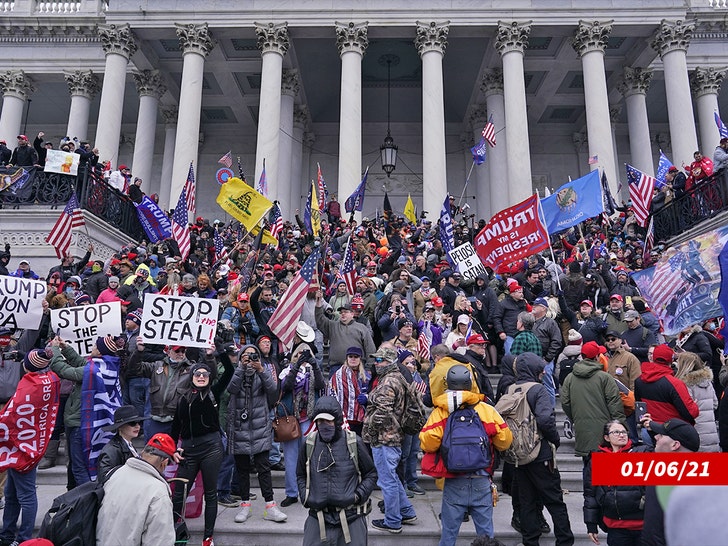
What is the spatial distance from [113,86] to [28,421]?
20.9 metres

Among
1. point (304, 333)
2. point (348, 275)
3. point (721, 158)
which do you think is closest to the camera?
point (304, 333)

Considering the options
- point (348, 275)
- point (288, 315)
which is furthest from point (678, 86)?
point (288, 315)

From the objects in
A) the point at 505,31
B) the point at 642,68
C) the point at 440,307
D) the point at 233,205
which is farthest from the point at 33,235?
the point at 642,68

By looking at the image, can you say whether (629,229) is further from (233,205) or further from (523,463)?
(523,463)

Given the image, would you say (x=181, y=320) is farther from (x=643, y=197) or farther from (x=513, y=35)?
(x=513, y=35)

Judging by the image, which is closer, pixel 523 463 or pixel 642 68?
pixel 523 463

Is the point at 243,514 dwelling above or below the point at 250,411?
below

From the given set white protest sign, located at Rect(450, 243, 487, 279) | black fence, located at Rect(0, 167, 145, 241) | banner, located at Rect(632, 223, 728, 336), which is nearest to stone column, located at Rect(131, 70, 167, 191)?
black fence, located at Rect(0, 167, 145, 241)

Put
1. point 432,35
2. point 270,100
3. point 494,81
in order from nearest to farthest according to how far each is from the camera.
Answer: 1. point 270,100
2. point 432,35
3. point 494,81

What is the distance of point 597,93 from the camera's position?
22.1m

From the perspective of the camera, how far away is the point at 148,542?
140 inches

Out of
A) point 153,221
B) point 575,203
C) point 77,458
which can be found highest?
point 153,221

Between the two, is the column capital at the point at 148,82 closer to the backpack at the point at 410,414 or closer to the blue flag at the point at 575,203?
the blue flag at the point at 575,203

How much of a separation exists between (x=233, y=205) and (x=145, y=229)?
15.3ft
